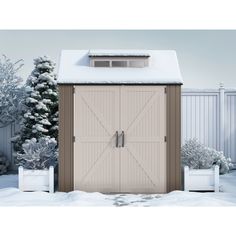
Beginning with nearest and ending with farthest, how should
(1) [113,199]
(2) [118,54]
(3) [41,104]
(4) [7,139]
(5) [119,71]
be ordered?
1. (1) [113,199]
2. (5) [119,71]
3. (2) [118,54]
4. (3) [41,104]
5. (4) [7,139]

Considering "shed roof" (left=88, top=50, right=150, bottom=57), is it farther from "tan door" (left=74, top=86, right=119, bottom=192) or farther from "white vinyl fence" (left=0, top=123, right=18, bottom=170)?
"white vinyl fence" (left=0, top=123, right=18, bottom=170)

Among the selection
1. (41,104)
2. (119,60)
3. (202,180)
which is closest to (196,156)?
(202,180)

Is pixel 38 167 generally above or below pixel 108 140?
below

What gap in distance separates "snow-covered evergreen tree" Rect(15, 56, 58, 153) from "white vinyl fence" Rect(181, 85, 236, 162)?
3.52m

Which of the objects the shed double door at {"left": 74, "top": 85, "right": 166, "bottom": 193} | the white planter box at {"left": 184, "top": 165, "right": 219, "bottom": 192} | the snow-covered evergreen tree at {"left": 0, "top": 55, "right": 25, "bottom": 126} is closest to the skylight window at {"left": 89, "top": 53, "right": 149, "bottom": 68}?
the shed double door at {"left": 74, "top": 85, "right": 166, "bottom": 193}

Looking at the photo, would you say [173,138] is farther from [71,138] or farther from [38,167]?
[38,167]

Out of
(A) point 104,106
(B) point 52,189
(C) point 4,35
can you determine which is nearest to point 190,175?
(A) point 104,106

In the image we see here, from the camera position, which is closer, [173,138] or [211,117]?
[173,138]

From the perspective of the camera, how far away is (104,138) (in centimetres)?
870

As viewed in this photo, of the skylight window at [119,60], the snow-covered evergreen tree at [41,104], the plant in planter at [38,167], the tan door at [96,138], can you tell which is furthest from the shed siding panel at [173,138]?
the snow-covered evergreen tree at [41,104]

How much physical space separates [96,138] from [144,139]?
0.94 m

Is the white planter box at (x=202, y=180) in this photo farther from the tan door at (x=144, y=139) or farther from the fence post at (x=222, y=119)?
the fence post at (x=222, y=119)

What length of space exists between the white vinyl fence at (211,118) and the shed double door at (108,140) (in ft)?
11.5

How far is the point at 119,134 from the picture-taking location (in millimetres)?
8695
